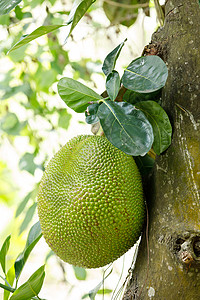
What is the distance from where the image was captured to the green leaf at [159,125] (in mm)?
679

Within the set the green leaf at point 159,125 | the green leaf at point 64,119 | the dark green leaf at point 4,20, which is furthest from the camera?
the green leaf at point 64,119

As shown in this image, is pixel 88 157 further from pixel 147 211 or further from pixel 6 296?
pixel 6 296

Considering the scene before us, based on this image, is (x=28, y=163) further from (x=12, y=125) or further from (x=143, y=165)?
(x=143, y=165)

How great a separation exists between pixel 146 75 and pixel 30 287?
463 mm

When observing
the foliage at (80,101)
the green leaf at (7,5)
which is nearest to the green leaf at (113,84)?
the foliage at (80,101)

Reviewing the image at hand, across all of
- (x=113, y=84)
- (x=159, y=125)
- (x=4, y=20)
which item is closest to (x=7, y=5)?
(x=113, y=84)

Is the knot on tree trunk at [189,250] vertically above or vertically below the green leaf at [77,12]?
below

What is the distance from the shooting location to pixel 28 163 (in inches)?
55.5

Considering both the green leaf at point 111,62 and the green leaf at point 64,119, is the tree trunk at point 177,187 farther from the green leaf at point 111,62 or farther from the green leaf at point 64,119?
the green leaf at point 64,119

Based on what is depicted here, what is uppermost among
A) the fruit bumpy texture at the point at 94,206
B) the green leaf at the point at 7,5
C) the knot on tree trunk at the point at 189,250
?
the green leaf at the point at 7,5

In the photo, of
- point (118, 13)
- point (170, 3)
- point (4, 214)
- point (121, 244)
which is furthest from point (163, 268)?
point (4, 214)

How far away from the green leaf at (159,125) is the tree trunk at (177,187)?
0.5 inches

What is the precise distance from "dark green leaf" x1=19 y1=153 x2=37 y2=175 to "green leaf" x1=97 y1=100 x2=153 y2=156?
0.77 metres

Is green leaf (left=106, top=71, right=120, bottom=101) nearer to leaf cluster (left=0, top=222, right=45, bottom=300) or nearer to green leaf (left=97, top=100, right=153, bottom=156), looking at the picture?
green leaf (left=97, top=100, right=153, bottom=156)
